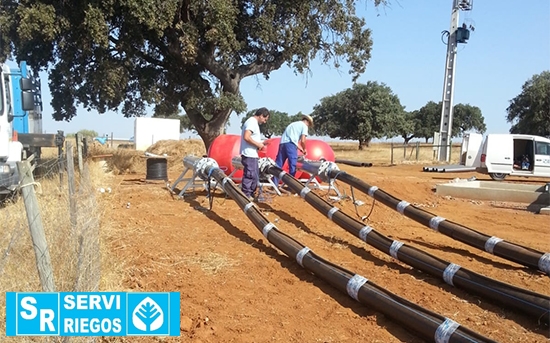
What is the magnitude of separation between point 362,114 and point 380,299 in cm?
4399

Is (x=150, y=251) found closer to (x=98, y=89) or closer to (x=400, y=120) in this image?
(x=98, y=89)

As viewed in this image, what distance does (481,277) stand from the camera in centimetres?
441

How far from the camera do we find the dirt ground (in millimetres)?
3740

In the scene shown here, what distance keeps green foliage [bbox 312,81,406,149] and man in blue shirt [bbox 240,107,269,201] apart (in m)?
39.0

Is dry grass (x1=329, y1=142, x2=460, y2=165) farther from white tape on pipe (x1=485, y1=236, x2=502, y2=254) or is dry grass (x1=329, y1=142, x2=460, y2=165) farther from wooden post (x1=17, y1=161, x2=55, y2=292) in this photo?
wooden post (x1=17, y1=161, x2=55, y2=292)

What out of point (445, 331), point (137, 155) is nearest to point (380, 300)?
point (445, 331)

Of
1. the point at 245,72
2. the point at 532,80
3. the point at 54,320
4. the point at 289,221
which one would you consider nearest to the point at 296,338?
the point at 54,320

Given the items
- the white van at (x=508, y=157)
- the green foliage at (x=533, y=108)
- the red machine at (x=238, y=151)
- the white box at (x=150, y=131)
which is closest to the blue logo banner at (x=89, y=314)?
the red machine at (x=238, y=151)

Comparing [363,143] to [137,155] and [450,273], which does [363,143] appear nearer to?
[137,155]

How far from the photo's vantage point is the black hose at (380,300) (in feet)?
10.8

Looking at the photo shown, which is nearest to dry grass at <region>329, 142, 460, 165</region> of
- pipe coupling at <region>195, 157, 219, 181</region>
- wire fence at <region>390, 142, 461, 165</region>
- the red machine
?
wire fence at <region>390, 142, 461, 165</region>

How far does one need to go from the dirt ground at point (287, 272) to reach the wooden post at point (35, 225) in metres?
1.03

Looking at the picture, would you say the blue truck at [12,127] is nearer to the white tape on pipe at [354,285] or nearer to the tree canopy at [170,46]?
the tree canopy at [170,46]

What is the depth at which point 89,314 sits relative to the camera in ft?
11.1
